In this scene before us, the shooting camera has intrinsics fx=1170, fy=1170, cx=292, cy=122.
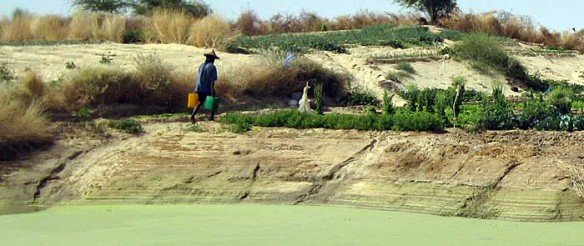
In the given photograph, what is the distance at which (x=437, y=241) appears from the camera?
15.4m

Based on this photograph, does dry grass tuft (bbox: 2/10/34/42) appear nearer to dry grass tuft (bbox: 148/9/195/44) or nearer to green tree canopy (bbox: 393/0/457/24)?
dry grass tuft (bbox: 148/9/195/44)

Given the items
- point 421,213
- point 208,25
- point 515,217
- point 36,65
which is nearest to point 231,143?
point 421,213

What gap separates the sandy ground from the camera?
2712cm

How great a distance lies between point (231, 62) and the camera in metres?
28.5

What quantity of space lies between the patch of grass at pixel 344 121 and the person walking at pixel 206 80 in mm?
587

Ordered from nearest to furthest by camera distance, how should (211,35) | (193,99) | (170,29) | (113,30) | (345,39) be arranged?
(193,99) < (211,35) < (170,29) < (113,30) < (345,39)

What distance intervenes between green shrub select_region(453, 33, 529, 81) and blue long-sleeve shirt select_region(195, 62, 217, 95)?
11.4m

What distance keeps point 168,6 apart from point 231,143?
2061 centimetres

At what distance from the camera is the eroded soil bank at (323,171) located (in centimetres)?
1778

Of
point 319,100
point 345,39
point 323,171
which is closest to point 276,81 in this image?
point 319,100

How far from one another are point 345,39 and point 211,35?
544cm

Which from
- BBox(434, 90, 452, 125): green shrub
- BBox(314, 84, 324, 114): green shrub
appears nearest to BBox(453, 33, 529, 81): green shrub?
BBox(314, 84, 324, 114): green shrub

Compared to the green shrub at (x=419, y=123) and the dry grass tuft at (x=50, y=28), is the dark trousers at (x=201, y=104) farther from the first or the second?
the dry grass tuft at (x=50, y=28)

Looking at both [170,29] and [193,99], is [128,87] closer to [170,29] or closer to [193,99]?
[193,99]
